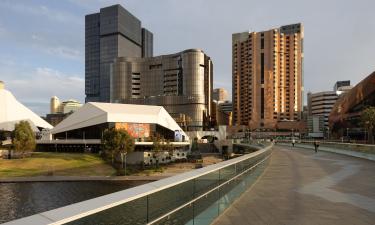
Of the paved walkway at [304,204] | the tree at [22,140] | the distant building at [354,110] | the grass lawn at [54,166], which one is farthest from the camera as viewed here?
the distant building at [354,110]

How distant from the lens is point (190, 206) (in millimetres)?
7441

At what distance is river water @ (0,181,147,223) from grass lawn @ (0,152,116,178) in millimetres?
6792

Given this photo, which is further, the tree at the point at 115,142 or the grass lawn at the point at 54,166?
the tree at the point at 115,142

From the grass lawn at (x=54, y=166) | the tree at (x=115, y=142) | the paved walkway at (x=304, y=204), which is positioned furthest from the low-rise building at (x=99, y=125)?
the paved walkway at (x=304, y=204)

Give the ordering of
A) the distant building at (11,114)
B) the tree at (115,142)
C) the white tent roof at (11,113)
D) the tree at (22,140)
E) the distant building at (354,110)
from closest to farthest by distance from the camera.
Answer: the tree at (115,142) → the tree at (22,140) → the distant building at (354,110) → the distant building at (11,114) → the white tent roof at (11,113)

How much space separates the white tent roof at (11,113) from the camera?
130m

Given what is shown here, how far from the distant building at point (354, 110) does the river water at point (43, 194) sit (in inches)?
3089

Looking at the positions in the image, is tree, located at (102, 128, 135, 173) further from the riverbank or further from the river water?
the river water

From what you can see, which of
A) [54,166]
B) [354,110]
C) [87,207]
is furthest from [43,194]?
[354,110]

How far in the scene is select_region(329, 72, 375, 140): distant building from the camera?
371ft

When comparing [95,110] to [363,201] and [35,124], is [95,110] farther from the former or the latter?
[363,201]

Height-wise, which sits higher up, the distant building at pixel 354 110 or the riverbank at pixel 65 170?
the distant building at pixel 354 110

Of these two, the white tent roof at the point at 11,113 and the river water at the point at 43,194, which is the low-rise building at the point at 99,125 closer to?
the white tent roof at the point at 11,113

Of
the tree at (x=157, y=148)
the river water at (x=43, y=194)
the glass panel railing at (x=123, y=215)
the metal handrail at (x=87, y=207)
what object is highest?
the metal handrail at (x=87, y=207)
